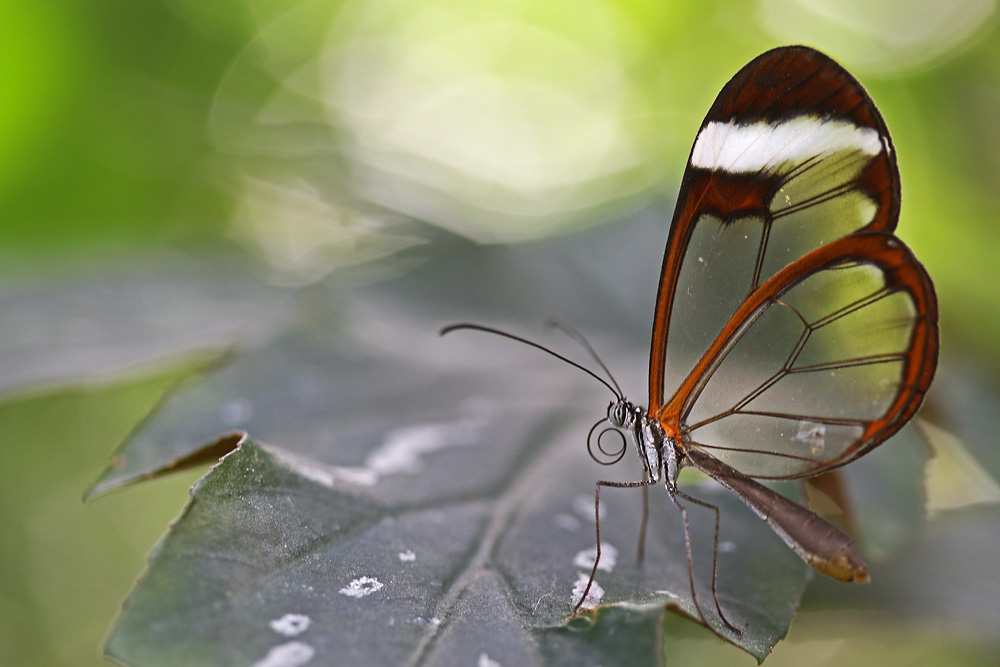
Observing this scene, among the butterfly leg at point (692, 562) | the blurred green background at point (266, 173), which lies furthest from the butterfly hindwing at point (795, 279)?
the blurred green background at point (266, 173)

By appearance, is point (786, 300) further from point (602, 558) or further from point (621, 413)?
point (602, 558)

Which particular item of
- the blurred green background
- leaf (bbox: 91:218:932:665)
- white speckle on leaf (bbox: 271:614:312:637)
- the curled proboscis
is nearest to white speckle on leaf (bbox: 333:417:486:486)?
leaf (bbox: 91:218:932:665)

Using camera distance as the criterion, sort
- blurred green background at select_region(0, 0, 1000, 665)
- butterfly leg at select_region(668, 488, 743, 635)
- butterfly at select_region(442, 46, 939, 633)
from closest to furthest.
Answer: butterfly leg at select_region(668, 488, 743, 635) < butterfly at select_region(442, 46, 939, 633) < blurred green background at select_region(0, 0, 1000, 665)

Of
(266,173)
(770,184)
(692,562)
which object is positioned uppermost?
(266,173)

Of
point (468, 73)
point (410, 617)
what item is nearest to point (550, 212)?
point (468, 73)

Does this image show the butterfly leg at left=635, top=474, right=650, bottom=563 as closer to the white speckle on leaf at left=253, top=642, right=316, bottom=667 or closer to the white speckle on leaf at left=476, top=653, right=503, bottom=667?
the white speckle on leaf at left=476, top=653, right=503, bottom=667

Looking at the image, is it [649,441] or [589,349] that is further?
Result: [589,349]

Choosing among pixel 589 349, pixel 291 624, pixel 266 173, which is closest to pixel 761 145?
pixel 589 349
